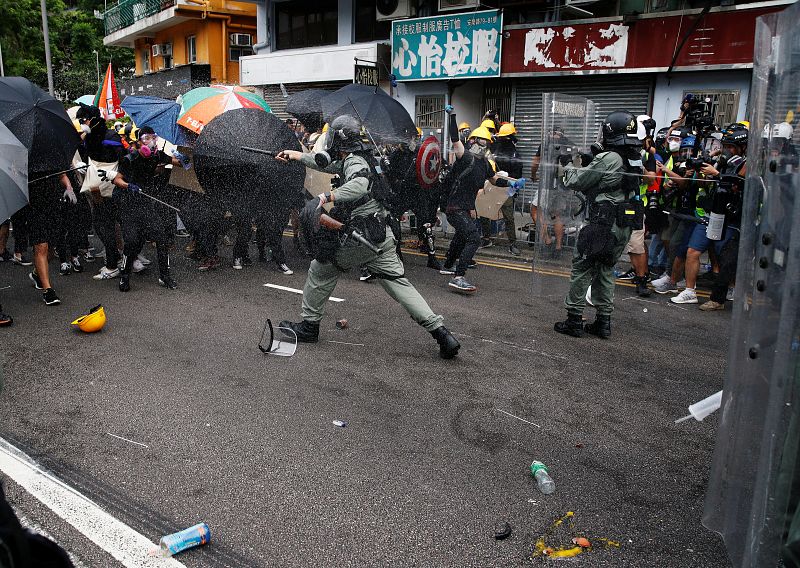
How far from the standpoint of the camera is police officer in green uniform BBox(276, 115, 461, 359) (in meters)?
5.22

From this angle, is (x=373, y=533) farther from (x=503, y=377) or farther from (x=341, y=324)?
(x=341, y=324)

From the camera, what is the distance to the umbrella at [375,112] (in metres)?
8.96

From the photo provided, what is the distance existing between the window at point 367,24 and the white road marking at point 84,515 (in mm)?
15552

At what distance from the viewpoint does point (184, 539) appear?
2801 millimetres

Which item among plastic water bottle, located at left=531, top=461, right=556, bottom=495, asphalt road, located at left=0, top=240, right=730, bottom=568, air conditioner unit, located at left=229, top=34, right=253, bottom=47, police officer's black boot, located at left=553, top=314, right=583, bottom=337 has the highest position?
air conditioner unit, located at left=229, top=34, right=253, bottom=47

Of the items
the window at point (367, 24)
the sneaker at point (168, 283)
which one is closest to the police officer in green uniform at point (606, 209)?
the sneaker at point (168, 283)

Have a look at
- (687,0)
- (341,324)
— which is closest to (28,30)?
(687,0)

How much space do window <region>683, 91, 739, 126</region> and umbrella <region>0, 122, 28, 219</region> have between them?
401 inches

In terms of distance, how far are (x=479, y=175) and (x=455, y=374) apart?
4078mm

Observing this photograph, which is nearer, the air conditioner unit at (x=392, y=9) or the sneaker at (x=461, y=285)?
the sneaker at (x=461, y=285)

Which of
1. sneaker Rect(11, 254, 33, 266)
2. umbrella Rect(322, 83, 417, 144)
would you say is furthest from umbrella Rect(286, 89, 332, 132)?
sneaker Rect(11, 254, 33, 266)

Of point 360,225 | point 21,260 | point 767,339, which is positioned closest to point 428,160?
point 360,225

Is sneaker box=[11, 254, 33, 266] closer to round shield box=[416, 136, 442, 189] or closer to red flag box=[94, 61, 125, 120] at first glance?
red flag box=[94, 61, 125, 120]

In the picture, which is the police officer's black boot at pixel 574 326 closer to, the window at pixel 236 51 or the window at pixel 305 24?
the window at pixel 305 24
